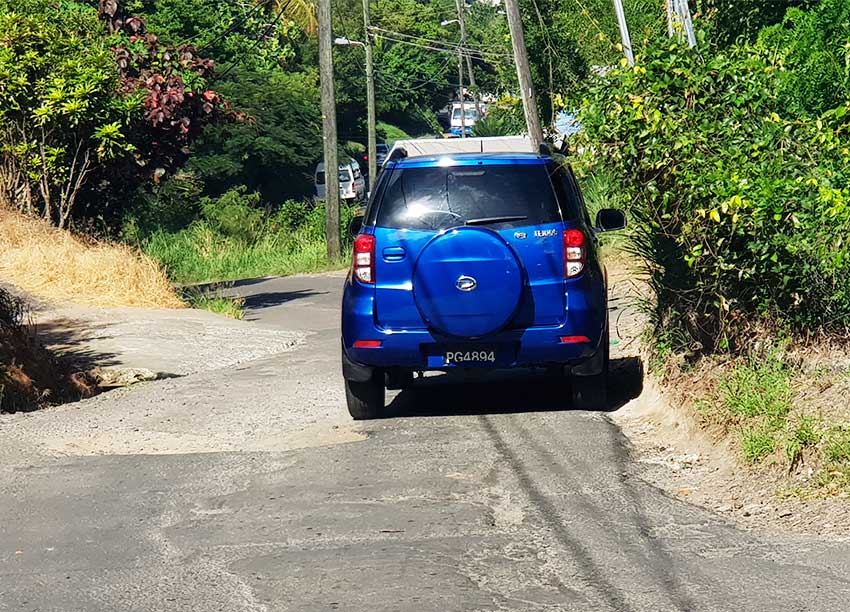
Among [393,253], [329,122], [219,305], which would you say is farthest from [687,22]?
[329,122]

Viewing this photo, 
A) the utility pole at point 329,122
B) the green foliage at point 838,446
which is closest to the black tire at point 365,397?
the green foliage at point 838,446

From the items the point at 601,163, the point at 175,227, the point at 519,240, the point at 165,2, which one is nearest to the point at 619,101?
the point at 601,163

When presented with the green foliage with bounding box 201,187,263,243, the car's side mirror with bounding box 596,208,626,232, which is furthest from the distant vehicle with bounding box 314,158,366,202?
the car's side mirror with bounding box 596,208,626,232

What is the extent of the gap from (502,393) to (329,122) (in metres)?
23.4

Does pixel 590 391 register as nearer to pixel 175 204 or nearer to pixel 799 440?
pixel 799 440

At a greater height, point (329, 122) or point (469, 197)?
point (329, 122)

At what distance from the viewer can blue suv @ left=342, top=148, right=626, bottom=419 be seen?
9500 millimetres

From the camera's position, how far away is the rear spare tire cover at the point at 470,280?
372 inches

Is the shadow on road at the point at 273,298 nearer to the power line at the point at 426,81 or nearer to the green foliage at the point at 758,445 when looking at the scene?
the green foliage at the point at 758,445

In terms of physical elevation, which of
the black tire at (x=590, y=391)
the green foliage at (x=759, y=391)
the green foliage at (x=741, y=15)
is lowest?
the black tire at (x=590, y=391)

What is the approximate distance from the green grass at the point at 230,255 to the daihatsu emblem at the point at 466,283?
75.5 ft

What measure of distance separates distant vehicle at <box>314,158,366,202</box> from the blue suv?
48159 mm

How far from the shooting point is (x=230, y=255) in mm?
37406

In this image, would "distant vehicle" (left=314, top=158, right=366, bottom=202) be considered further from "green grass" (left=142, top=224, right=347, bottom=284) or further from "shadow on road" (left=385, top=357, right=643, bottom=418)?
"shadow on road" (left=385, top=357, right=643, bottom=418)
